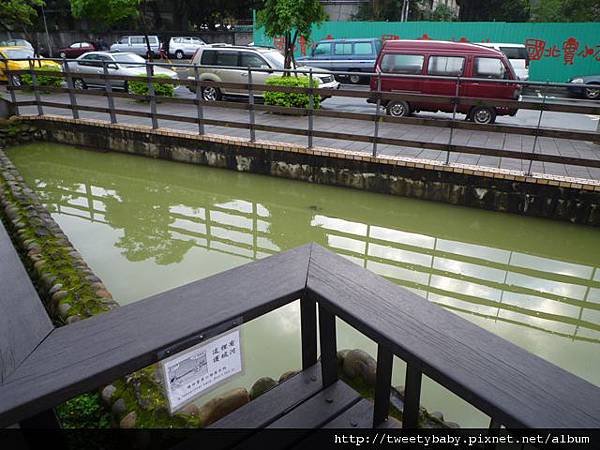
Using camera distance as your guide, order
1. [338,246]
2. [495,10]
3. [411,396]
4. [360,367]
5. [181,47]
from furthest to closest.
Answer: [495,10] < [181,47] < [338,246] < [360,367] < [411,396]

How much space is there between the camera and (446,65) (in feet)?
28.1

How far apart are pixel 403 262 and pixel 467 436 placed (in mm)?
2755

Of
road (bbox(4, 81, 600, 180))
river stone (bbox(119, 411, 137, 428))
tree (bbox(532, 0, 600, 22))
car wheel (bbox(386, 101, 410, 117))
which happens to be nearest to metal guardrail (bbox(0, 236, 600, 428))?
river stone (bbox(119, 411, 137, 428))

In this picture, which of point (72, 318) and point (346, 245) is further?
point (346, 245)

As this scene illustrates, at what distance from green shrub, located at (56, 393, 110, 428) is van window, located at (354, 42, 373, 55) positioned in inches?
522

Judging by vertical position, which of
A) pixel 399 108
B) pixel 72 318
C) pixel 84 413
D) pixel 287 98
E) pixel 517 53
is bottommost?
pixel 84 413

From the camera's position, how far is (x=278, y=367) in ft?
9.55

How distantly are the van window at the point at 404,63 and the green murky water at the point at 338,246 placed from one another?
3929 millimetres

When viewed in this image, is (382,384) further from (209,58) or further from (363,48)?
(363,48)

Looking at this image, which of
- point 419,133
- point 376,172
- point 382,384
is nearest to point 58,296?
point 382,384

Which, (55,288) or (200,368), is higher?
(200,368)

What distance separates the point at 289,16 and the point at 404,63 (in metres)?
2.46

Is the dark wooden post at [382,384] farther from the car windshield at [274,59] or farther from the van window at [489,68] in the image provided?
the car windshield at [274,59]

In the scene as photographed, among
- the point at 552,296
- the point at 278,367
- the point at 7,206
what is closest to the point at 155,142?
the point at 7,206
